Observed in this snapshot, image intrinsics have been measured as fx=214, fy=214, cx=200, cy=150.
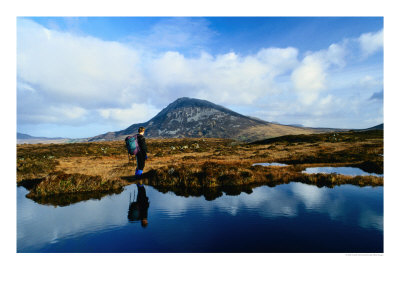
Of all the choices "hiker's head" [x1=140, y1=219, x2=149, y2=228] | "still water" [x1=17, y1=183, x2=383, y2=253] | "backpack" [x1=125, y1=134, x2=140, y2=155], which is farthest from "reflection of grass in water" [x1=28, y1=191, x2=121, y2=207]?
"hiker's head" [x1=140, y1=219, x2=149, y2=228]

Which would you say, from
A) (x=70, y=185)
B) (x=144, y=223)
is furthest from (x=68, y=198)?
(x=144, y=223)

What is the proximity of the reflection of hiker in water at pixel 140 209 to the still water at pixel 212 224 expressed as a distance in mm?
18

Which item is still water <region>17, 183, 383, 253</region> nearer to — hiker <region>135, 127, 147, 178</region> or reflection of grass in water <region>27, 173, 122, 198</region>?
reflection of grass in water <region>27, 173, 122, 198</region>

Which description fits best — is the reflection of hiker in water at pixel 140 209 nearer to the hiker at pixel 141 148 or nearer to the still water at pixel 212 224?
the still water at pixel 212 224

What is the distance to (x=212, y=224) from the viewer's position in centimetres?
737

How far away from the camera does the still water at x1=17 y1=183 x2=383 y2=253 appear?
6066 millimetres

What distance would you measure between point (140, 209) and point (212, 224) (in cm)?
351

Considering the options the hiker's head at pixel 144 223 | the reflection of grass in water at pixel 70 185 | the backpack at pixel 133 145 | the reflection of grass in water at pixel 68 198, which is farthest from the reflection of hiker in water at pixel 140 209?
the reflection of grass in water at pixel 70 185

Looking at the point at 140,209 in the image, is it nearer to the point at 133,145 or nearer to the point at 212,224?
the point at 212,224

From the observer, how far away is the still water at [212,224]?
6066 millimetres

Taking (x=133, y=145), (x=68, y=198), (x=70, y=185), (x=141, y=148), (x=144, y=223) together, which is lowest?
(x=144, y=223)
